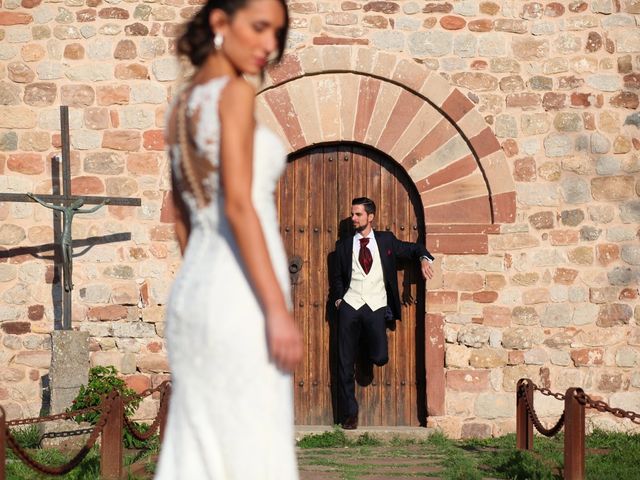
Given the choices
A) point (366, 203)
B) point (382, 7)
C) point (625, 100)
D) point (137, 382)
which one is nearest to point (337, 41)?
point (382, 7)

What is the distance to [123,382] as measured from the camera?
7664mm

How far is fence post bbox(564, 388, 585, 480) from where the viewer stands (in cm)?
564

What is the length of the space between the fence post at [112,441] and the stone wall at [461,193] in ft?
6.89

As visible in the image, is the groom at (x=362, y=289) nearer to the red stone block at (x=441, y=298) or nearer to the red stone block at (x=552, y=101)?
the red stone block at (x=441, y=298)

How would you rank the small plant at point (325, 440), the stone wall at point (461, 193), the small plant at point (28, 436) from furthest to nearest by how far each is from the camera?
1. the stone wall at point (461, 193)
2. the small plant at point (325, 440)
3. the small plant at point (28, 436)

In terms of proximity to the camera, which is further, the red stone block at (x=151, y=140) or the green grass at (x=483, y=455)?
the red stone block at (x=151, y=140)

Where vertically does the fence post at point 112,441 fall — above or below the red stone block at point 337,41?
below

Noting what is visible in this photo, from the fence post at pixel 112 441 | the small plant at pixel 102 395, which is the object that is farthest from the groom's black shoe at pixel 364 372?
the fence post at pixel 112 441

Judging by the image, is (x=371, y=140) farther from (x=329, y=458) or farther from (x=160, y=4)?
(x=329, y=458)

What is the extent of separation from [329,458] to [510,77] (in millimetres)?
3270

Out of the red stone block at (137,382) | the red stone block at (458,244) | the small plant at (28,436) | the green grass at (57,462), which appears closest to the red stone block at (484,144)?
the red stone block at (458,244)

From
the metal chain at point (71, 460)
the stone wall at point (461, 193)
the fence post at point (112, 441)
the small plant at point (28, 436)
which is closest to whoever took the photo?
the metal chain at point (71, 460)

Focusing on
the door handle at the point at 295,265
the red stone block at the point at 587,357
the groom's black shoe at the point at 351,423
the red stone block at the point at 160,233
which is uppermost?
the red stone block at the point at 160,233

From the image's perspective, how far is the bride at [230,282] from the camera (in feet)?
8.22
